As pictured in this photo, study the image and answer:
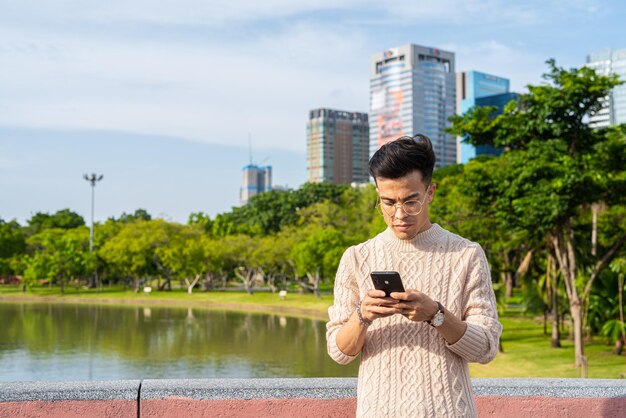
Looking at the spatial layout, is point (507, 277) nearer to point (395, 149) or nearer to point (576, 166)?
point (576, 166)

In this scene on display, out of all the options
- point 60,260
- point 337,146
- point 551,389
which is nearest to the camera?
point 551,389

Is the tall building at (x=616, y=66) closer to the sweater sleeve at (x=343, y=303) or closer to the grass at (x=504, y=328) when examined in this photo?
the grass at (x=504, y=328)

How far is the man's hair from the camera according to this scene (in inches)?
87.4

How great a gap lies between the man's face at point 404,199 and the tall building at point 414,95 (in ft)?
366

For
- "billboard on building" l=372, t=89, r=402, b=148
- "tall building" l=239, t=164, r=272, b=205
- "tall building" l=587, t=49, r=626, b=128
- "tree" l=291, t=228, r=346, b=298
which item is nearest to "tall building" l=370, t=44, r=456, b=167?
"billboard on building" l=372, t=89, r=402, b=148

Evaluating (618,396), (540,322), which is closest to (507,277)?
(540,322)

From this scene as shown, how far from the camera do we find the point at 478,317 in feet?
7.39

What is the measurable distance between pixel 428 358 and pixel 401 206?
49 centimetres

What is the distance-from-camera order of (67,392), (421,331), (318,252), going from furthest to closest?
(318,252) < (67,392) < (421,331)

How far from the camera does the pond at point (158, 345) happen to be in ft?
60.6

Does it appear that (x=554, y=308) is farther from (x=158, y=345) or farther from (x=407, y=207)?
(x=407, y=207)

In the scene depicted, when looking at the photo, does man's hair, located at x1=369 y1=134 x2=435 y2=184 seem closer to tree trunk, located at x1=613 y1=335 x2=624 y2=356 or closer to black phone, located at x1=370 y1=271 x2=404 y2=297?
black phone, located at x1=370 y1=271 x2=404 y2=297

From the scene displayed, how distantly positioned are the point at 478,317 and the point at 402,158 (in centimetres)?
55

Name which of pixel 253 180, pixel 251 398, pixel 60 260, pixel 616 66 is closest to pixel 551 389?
pixel 251 398
